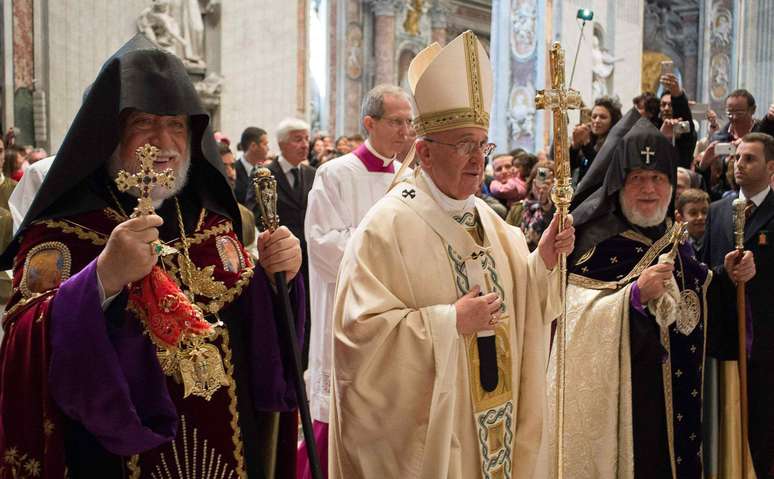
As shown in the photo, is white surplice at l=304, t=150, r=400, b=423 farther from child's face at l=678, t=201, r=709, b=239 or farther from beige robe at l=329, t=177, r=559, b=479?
child's face at l=678, t=201, r=709, b=239

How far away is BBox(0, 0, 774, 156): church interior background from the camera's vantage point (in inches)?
428

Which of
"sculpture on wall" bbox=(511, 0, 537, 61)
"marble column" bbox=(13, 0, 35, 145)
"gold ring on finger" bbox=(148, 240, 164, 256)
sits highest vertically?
"sculpture on wall" bbox=(511, 0, 537, 61)

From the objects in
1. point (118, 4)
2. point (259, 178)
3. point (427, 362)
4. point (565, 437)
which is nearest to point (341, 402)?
point (427, 362)

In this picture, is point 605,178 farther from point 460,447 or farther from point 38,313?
point 38,313

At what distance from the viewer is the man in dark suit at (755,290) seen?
191 inches

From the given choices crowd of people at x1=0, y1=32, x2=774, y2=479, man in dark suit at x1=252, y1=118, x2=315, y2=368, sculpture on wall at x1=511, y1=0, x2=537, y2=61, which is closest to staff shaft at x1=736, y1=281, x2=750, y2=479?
crowd of people at x1=0, y1=32, x2=774, y2=479

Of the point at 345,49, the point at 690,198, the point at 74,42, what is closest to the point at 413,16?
the point at 345,49

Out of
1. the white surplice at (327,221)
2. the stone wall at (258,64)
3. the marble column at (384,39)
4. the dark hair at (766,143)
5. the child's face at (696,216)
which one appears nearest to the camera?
the white surplice at (327,221)

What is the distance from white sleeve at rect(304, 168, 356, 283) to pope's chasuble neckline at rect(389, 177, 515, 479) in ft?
5.31

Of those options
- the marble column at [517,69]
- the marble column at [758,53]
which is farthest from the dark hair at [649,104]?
the marble column at [758,53]

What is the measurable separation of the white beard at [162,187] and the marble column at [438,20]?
26.4m

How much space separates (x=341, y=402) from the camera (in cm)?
317

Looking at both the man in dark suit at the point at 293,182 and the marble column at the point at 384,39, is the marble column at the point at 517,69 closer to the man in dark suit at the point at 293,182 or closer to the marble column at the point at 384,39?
the man in dark suit at the point at 293,182

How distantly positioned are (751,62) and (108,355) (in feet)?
75.9
